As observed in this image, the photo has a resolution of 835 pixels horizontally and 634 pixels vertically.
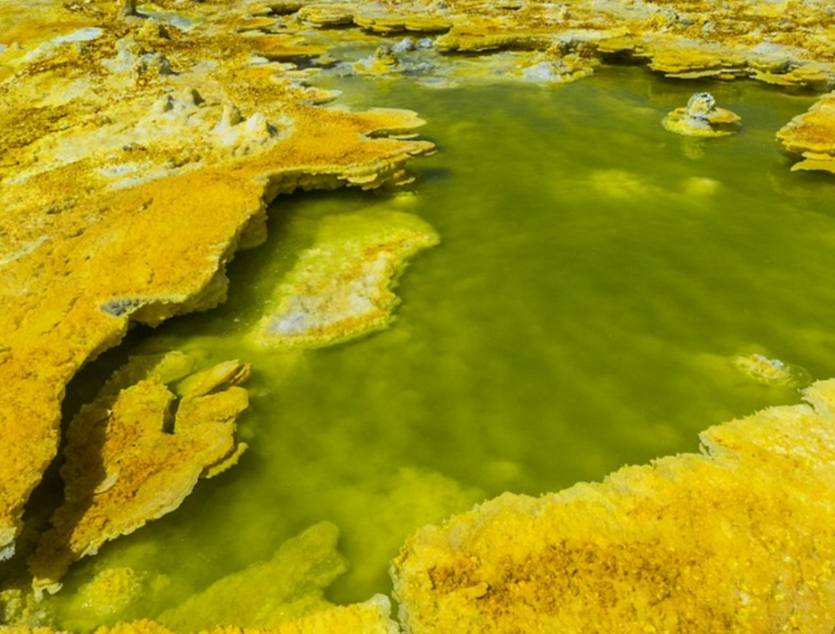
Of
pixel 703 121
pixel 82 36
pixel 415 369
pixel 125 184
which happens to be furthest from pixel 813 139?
pixel 82 36

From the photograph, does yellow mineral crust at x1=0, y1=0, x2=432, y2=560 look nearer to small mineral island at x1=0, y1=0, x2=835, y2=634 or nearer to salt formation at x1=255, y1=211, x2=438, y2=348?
small mineral island at x1=0, y1=0, x2=835, y2=634

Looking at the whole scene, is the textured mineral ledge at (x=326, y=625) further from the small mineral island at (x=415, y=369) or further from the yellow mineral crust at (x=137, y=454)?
the yellow mineral crust at (x=137, y=454)

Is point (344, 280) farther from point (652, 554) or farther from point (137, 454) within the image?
point (652, 554)

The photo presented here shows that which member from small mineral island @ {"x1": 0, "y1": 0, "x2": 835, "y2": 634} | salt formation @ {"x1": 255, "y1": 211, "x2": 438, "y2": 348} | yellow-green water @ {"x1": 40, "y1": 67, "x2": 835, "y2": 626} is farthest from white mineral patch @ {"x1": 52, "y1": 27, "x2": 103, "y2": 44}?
salt formation @ {"x1": 255, "y1": 211, "x2": 438, "y2": 348}

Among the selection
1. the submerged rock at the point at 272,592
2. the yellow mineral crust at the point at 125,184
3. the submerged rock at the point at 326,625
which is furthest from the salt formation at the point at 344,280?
the submerged rock at the point at 326,625

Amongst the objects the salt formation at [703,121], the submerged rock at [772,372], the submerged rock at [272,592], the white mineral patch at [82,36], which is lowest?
the submerged rock at [272,592]

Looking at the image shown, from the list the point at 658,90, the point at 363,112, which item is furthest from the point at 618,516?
the point at 658,90

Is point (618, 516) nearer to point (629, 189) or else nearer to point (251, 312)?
point (251, 312)
